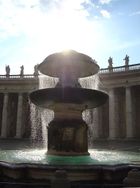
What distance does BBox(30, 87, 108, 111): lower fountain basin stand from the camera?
19.7 metres

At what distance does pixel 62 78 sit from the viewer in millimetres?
21547

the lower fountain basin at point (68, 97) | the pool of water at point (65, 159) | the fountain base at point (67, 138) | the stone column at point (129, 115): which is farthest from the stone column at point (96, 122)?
the fountain base at point (67, 138)

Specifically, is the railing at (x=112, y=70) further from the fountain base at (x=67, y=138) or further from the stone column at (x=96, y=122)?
the fountain base at (x=67, y=138)

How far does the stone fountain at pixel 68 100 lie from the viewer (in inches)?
774

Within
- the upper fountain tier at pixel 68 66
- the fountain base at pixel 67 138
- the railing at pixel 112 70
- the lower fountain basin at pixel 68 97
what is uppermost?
the railing at pixel 112 70

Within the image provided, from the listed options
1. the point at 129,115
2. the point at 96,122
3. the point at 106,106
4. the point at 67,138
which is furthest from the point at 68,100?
the point at 106,106

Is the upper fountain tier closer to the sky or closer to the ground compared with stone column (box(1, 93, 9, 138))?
closer to the sky

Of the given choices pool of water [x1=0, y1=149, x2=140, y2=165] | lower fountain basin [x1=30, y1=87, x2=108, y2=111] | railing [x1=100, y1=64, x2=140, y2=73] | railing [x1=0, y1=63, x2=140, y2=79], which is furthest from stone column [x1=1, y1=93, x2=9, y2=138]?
lower fountain basin [x1=30, y1=87, x2=108, y2=111]

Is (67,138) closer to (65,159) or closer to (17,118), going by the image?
(65,159)

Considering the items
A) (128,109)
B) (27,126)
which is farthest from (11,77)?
(128,109)

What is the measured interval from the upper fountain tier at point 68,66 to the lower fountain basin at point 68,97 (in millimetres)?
1151

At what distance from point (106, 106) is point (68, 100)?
5201cm

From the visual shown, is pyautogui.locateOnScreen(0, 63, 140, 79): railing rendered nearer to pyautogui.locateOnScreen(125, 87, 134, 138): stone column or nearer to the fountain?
pyautogui.locateOnScreen(125, 87, 134, 138): stone column

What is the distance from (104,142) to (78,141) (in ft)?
133
